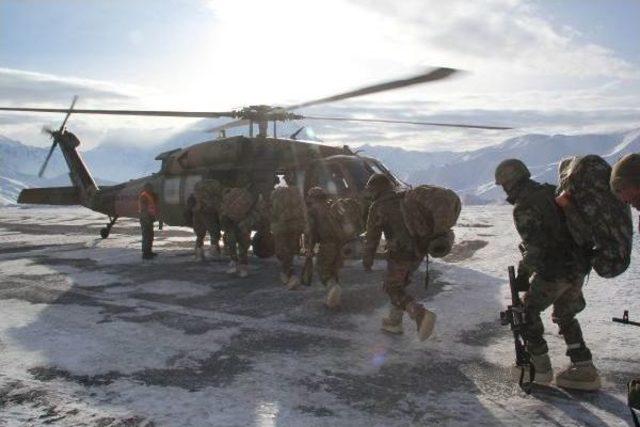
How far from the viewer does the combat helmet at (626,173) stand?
3.09 m

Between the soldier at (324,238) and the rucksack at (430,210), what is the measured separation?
198cm

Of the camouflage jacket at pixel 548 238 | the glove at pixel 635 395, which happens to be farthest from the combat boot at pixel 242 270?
the glove at pixel 635 395

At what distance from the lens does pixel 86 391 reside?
4.07 m

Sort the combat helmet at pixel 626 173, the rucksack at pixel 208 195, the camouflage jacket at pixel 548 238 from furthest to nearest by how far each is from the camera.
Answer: the rucksack at pixel 208 195
the camouflage jacket at pixel 548 238
the combat helmet at pixel 626 173

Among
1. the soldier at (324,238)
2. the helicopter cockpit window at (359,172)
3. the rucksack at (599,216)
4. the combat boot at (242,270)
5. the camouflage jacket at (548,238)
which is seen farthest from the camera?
the helicopter cockpit window at (359,172)

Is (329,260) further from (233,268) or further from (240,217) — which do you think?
(233,268)

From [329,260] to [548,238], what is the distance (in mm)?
3580

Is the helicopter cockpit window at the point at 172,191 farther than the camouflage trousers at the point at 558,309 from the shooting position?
Yes

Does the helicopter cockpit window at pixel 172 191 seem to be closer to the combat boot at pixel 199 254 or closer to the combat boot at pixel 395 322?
the combat boot at pixel 199 254

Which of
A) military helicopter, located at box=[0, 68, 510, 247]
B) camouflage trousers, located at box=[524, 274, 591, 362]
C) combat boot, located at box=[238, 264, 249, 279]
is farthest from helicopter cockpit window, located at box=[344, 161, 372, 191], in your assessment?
camouflage trousers, located at box=[524, 274, 591, 362]

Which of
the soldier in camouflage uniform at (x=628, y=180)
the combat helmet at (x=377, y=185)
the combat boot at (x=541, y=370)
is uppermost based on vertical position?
the soldier in camouflage uniform at (x=628, y=180)

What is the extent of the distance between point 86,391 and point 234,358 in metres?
1.37

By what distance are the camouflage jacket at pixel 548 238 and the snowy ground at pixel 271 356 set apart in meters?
1.03

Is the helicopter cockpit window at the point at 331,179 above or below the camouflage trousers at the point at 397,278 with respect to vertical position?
above
